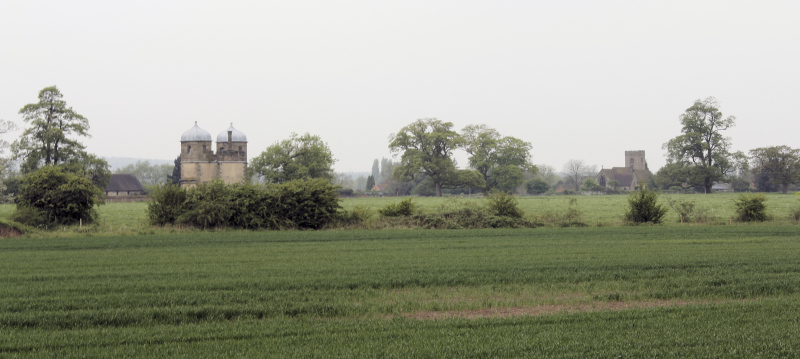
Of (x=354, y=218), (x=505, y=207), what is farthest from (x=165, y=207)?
(x=505, y=207)

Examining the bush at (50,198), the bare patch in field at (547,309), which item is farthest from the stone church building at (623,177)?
the bare patch in field at (547,309)

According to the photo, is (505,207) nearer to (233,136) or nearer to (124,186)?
(233,136)

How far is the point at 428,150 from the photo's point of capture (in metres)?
85.5

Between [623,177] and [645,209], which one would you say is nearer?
[645,209]

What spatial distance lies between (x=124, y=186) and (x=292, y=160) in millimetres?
38859

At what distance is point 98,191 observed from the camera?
118ft

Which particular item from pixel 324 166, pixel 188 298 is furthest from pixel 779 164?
pixel 188 298

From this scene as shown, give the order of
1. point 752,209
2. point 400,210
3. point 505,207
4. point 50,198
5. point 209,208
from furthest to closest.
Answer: point 400,210 < point 752,209 < point 505,207 < point 209,208 < point 50,198

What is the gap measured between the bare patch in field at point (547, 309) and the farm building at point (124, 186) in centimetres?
9489

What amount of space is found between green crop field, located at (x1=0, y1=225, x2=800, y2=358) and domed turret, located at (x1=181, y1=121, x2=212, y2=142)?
52252mm

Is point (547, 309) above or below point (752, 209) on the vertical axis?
below

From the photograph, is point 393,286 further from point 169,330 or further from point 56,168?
point 56,168

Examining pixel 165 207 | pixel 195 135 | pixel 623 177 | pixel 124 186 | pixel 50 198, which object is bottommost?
pixel 165 207

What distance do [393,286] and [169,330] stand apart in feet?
19.4
